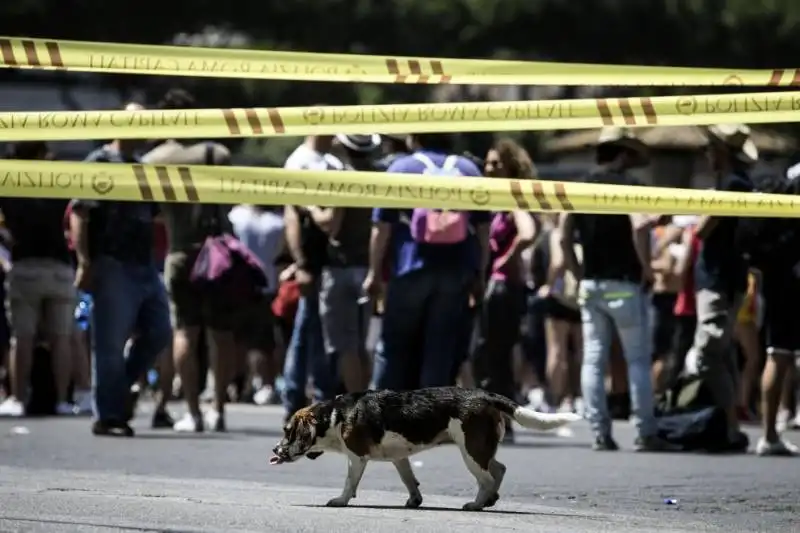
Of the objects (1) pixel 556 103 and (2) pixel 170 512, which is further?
(1) pixel 556 103

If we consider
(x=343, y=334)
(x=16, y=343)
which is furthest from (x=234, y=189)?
(x=16, y=343)

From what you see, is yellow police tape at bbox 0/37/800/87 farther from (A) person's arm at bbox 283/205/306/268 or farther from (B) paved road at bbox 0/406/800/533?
(A) person's arm at bbox 283/205/306/268

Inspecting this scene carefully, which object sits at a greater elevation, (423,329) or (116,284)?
(116,284)

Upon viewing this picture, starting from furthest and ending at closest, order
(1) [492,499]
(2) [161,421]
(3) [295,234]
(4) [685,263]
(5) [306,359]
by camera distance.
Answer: (2) [161,421] → (4) [685,263] → (5) [306,359] → (3) [295,234] → (1) [492,499]

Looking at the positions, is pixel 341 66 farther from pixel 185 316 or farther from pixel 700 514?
pixel 185 316

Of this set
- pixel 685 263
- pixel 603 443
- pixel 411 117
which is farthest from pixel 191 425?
pixel 411 117

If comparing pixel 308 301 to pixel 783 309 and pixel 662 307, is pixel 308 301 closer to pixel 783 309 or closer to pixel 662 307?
pixel 783 309

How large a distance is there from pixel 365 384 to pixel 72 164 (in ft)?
17.2

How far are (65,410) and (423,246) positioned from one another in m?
4.66

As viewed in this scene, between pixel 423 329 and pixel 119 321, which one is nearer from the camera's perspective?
pixel 423 329

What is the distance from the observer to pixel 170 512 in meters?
8.22

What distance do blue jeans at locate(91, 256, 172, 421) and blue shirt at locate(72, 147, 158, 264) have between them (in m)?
0.06

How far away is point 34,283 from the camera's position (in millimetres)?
15578

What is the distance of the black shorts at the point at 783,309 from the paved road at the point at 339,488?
626 mm
